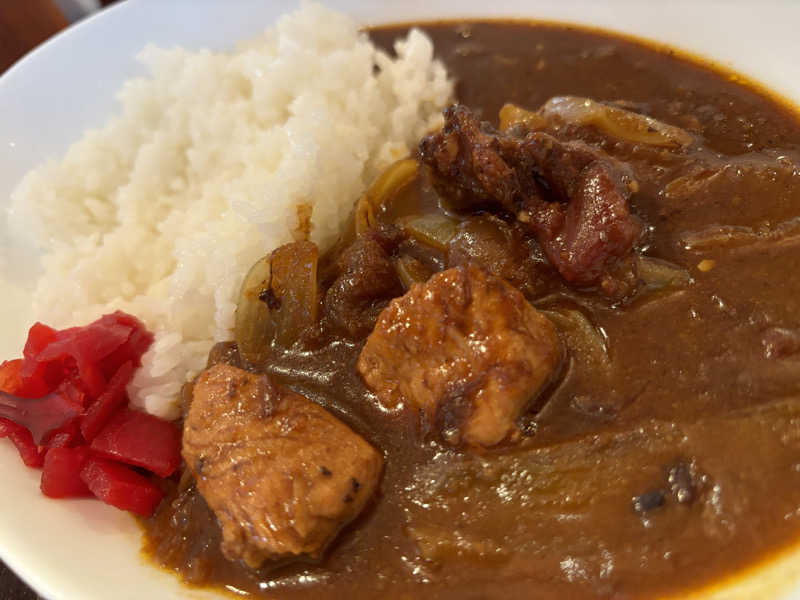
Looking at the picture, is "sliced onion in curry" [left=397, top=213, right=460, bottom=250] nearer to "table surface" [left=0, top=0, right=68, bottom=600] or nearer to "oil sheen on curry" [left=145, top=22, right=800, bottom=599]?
"oil sheen on curry" [left=145, top=22, right=800, bottom=599]

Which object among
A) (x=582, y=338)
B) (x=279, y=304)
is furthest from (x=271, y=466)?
(x=582, y=338)

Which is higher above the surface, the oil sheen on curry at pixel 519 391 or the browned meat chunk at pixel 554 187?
the browned meat chunk at pixel 554 187

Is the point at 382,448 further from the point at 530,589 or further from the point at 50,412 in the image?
the point at 50,412

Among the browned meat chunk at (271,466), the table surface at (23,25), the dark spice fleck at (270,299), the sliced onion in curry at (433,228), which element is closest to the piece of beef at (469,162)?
the sliced onion in curry at (433,228)

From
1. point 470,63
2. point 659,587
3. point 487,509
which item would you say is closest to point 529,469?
point 487,509

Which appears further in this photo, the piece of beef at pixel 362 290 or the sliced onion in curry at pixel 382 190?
the sliced onion in curry at pixel 382 190

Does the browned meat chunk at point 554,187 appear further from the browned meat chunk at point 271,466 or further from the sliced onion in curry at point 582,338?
the browned meat chunk at point 271,466

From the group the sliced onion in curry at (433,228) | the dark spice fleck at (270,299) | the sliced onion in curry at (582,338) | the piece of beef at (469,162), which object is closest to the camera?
the sliced onion in curry at (582,338)

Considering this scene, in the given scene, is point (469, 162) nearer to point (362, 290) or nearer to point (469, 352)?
point (362, 290)
